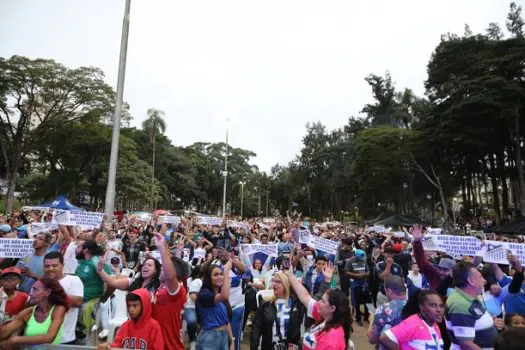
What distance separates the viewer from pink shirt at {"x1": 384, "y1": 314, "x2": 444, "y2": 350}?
3131 mm

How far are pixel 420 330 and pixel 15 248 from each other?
18.7ft

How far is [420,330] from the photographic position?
317 centimetres

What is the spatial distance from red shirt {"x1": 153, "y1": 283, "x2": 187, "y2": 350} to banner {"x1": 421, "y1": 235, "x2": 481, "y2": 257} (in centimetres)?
512

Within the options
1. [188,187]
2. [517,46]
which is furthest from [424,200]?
[188,187]

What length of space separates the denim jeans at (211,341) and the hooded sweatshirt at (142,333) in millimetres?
725

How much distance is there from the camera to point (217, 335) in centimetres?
435

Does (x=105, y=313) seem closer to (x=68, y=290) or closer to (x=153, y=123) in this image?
(x=68, y=290)

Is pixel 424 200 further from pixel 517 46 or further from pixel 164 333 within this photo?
pixel 164 333

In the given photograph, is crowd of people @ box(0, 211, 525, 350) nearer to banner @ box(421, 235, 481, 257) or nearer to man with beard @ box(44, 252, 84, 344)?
man with beard @ box(44, 252, 84, 344)

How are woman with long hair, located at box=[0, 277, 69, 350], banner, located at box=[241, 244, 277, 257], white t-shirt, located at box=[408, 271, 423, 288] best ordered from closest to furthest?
woman with long hair, located at box=[0, 277, 69, 350] → white t-shirt, located at box=[408, 271, 423, 288] → banner, located at box=[241, 244, 277, 257]

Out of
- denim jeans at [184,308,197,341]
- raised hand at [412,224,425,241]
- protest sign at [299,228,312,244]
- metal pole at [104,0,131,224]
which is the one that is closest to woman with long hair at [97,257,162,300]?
denim jeans at [184,308,197,341]

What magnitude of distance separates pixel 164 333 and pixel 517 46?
1282 inches

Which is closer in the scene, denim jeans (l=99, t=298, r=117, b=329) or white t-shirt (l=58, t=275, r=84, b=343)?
white t-shirt (l=58, t=275, r=84, b=343)

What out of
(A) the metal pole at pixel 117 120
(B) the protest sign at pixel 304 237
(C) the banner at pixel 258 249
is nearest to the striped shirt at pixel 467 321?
(C) the banner at pixel 258 249
